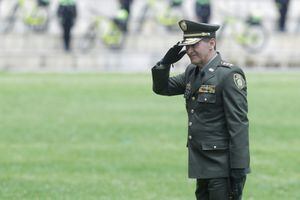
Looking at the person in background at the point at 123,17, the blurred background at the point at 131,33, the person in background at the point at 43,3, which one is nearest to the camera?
the blurred background at the point at 131,33

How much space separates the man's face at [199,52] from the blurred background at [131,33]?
89.0 feet

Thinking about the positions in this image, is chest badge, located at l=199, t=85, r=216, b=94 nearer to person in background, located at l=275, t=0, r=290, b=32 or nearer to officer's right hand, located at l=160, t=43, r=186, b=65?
officer's right hand, located at l=160, t=43, r=186, b=65

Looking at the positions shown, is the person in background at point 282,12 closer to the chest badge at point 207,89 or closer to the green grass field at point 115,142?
the green grass field at point 115,142

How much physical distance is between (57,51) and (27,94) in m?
12.1

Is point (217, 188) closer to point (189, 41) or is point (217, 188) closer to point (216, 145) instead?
point (216, 145)

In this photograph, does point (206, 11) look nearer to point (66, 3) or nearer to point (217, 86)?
point (66, 3)

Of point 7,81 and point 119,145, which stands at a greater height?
point 119,145

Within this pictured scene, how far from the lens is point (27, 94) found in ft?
85.9

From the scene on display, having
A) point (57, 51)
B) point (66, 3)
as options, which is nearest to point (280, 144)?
point (57, 51)

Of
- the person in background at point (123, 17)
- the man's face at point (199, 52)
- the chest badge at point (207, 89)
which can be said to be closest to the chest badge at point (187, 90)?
the chest badge at point (207, 89)

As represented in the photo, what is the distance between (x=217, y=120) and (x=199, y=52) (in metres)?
0.50

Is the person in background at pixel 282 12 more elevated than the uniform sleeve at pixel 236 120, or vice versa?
the uniform sleeve at pixel 236 120

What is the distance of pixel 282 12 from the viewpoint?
46.4 meters

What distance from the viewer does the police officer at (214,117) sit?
8867 millimetres
